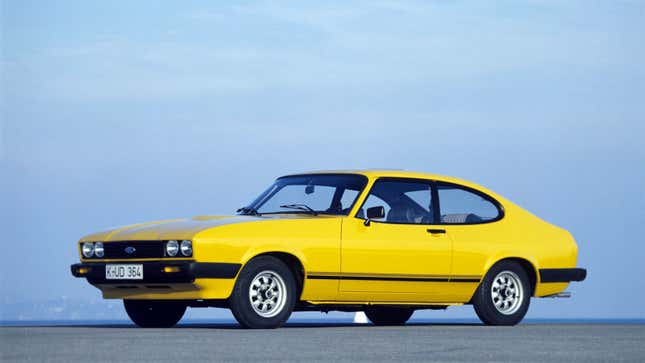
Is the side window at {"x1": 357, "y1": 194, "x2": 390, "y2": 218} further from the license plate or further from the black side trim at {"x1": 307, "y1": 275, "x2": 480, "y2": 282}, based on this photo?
the license plate

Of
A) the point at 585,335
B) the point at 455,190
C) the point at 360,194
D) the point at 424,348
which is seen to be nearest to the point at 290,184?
the point at 360,194

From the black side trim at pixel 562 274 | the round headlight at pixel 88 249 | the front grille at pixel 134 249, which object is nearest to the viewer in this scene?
the front grille at pixel 134 249

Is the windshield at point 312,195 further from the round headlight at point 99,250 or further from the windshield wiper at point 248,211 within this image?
the round headlight at point 99,250

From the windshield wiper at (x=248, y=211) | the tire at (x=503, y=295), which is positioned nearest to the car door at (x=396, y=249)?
the tire at (x=503, y=295)

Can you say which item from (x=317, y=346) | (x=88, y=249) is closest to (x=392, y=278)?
(x=88, y=249)

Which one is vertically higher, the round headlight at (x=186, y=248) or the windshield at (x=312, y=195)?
the windshield at (x=312, y=195)

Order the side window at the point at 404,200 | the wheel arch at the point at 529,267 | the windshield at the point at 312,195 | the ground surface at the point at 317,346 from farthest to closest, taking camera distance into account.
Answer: the wheel arch at the point at 529,267 < the side window at the point at 404,200 < the windshield at the point at 312,195 < the ground surface at the point at 317,346

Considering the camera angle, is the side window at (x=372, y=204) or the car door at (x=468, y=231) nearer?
the side window at (x=372, y=204)

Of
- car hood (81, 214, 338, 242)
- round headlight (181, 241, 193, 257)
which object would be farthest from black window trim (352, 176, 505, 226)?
round headlight (181, 241, 193, 257)

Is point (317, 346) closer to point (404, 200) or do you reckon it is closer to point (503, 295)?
point (404, 200)

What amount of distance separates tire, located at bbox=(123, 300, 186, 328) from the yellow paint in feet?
1.96

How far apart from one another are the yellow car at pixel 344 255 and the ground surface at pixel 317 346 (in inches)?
32.3

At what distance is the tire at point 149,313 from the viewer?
12.7 meters

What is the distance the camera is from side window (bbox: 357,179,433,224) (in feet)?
42.6
